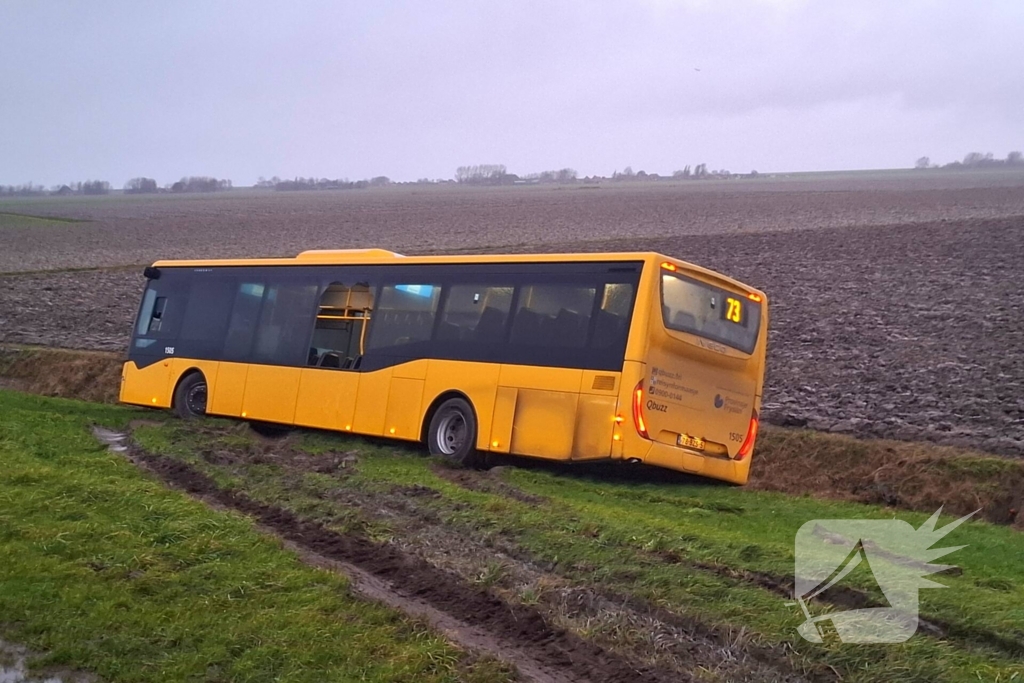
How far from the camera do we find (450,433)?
1462cm

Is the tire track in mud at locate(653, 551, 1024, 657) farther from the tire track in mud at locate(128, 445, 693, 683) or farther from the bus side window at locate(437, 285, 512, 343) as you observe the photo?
the bus side window at locate(437, 285, 512, 343)

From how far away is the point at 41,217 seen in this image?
79312 mm

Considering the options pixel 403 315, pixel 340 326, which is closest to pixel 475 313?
pixel 403 315

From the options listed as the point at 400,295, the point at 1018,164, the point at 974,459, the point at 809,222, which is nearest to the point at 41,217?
the point at 809,222

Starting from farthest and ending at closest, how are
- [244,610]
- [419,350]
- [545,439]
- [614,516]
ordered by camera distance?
[419,350]
[545,439]
[614,516]
[244,610]

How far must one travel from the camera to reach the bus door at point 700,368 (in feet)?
41.5

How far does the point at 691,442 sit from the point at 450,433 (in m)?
3.39

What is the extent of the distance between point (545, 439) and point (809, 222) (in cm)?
3889

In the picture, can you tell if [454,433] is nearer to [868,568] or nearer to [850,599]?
[868,568]

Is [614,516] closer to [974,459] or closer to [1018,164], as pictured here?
[974,459]

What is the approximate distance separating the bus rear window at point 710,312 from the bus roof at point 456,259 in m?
0.19

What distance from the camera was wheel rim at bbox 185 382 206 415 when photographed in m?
19.1

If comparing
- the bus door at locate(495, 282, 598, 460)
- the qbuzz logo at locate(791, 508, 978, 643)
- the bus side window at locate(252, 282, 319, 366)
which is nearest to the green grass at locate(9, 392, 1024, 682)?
the qbuzz logo at locate(791, 508, 978, 643)

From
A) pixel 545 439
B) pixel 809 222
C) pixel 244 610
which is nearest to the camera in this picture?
pixel 244 610
